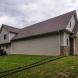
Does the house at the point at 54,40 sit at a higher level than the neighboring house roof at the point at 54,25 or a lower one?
lower

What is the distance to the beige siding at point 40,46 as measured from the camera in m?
14.6

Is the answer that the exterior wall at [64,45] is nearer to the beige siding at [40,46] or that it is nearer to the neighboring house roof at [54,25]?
the beige siding at [40,46]

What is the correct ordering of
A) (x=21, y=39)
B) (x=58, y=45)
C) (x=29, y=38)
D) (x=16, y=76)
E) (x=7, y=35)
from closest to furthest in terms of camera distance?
(x=16, y=76)
(x=58, y=45)
(x=29, y=38)
(x=21, y=39)
(x=7, y=35)

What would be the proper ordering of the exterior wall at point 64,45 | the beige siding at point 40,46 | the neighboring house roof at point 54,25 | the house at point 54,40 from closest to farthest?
1. the exterior wall at point 64,45
2. the house at point 54,40
3. the beige siding at point 40,46
4. the neighboring house roof at point 54,25

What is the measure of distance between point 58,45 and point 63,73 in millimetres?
8579

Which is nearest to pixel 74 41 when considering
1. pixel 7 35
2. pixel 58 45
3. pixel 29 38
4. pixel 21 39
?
pixel 58 45

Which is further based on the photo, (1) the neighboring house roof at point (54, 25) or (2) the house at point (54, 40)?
(1) the neighboring house roof at point (54, 25)

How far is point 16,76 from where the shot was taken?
614 cm

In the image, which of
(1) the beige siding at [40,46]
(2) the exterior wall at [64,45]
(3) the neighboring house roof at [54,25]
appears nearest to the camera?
(2) the exterior wall at [64,45]

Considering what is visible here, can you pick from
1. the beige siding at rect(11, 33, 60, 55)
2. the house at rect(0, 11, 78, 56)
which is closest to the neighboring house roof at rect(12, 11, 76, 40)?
the house at rect(0, 11, 78, 56)

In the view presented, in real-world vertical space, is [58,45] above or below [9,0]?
below

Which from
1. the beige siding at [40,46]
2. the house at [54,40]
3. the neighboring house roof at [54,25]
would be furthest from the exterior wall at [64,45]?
the neighboring house roof at [54,25]

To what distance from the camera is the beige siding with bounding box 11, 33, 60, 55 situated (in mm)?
14552

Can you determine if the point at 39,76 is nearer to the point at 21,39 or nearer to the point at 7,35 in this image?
the point at 21,39
